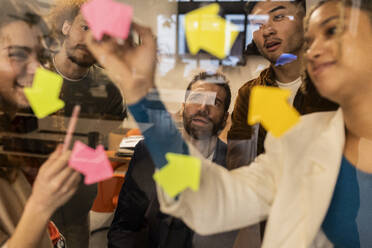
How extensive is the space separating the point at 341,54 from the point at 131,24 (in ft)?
1.71

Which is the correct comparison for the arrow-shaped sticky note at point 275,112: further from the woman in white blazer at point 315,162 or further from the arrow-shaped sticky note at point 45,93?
the arrow-shaped sticky note at point 45,93

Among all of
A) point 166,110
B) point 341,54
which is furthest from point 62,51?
point 341,54

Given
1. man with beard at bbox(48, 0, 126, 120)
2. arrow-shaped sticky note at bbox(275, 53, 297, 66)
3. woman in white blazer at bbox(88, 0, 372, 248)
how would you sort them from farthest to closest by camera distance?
1. man with beard at bbox(48, 0, 126, 120)
2. arrow-shaped sticky note at bbox(275, 53, 297, 66)
3. woman in white blazer at bbox(88, 0, 372, 248)

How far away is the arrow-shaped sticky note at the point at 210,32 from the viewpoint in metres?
0.80

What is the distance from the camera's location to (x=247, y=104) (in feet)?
2.78

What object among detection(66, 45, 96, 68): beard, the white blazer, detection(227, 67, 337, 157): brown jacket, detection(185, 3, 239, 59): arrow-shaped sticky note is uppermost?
detection(185, 3, 239, 59): arrow-shaped sticky note

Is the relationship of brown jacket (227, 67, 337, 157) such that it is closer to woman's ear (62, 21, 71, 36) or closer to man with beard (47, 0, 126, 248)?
man with beard (47, 0, 126, 248)

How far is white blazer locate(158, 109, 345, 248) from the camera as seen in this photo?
0.71 metres

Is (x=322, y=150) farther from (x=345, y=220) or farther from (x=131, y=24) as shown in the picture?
(x=131, y=24)

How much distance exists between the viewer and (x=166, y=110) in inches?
31.7

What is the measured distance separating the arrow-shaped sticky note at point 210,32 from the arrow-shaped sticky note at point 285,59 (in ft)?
0.46

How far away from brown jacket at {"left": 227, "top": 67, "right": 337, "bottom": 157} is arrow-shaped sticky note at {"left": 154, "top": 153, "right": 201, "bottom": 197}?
20 centimetres

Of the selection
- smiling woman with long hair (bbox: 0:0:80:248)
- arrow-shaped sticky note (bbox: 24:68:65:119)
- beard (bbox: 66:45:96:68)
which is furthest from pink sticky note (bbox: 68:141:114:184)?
beard (bbox: 66:45:96:68)

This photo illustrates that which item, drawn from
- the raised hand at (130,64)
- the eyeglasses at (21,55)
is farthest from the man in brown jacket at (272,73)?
the eyeglasses at (21,55)
